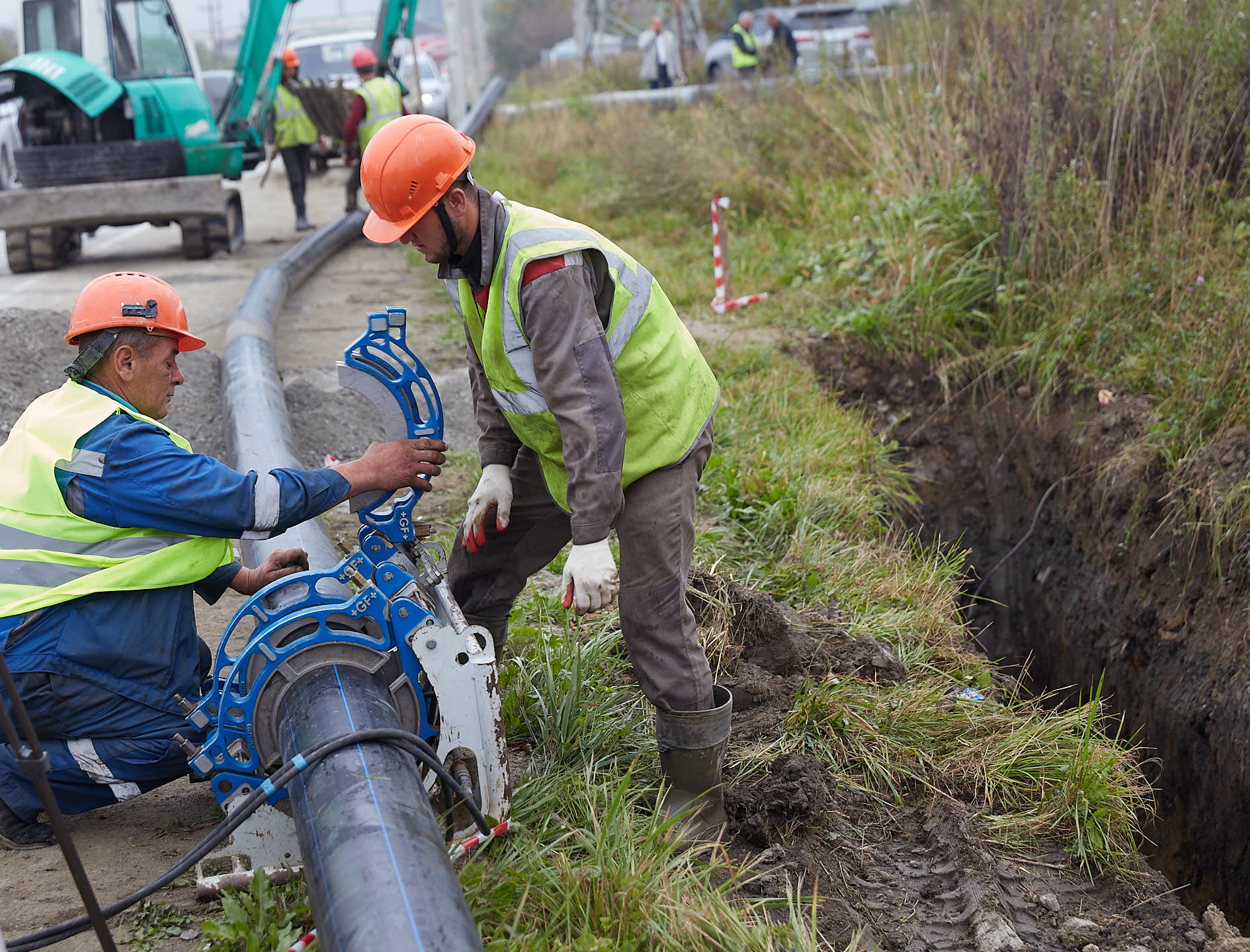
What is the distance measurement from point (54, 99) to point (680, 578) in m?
9.52

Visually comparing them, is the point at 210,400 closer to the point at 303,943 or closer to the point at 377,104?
the point at 303,943

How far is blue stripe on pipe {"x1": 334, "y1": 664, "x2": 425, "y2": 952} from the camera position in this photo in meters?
1.80

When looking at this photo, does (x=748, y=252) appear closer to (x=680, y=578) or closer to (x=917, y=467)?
(x=917, y=467)

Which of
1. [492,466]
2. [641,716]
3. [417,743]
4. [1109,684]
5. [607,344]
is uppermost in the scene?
[607,344]

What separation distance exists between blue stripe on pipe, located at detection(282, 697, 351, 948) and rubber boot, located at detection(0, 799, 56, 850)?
82 cm

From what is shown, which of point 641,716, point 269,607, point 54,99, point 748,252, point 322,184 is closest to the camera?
point 269,607

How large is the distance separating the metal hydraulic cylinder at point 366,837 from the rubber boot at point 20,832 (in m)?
0.85

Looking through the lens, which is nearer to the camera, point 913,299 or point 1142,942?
point 1142,942

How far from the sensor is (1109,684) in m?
4.93

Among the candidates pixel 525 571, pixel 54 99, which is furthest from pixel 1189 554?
pixel 54 99

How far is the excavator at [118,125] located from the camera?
943 centimetres

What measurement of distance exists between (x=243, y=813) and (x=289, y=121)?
1064 cm

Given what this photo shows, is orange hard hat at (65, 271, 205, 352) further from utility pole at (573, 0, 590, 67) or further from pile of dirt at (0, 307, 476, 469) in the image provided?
utility pole at (573, 0, 590, 67)

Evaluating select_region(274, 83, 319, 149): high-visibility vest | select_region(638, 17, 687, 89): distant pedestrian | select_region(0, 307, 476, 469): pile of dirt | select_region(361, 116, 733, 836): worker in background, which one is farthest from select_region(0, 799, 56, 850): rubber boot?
select_region(638, 17, 687, 89): distant pedestrian
